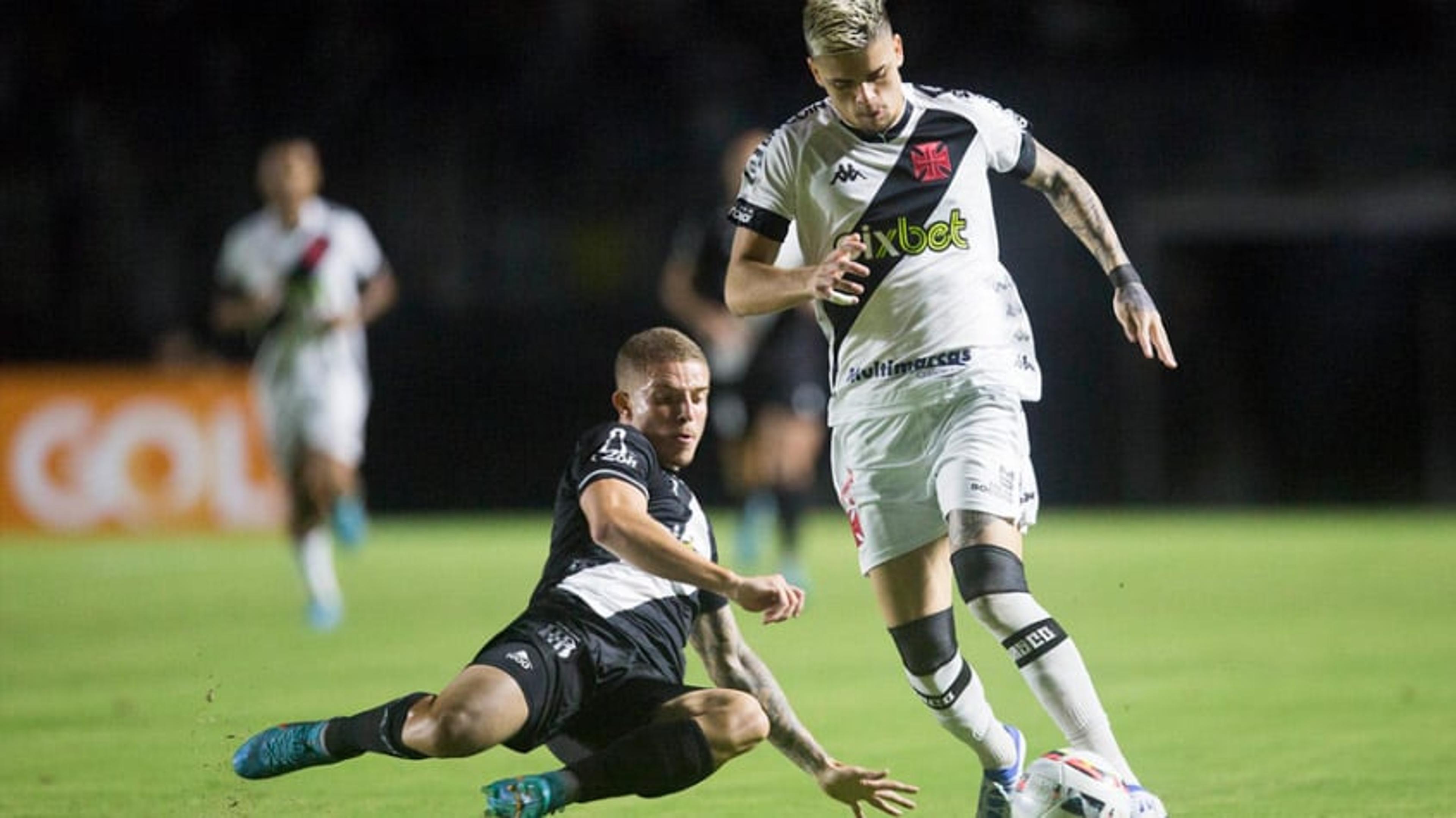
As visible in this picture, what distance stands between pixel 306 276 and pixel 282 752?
698 centimetres

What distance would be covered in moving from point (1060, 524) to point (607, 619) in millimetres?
14189

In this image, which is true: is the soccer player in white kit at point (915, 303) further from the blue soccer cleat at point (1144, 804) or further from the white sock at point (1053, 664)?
the blue soccer cleat at point (1144, 804)

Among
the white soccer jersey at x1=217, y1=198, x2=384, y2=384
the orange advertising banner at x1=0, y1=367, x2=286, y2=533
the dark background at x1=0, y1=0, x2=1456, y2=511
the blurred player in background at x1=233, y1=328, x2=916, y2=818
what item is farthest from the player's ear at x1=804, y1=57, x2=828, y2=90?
the dark background at x1=0, y1=0, x2=1456, y2=511

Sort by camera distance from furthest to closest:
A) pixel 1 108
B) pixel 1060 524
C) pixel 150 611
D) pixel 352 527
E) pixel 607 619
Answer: pixel 1 108
pixel 1060 524
pixel 352 527
pixel 150 611
pixel 607 619

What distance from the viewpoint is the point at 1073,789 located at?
4.98m

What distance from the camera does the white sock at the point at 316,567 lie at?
11.7 m

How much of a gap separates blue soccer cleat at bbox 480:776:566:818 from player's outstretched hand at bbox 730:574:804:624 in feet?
2.62

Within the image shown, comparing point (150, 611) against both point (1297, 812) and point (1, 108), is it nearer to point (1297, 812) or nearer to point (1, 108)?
point (1297, 812)

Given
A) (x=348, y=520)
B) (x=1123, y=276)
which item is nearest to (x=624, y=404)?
(x=1123, y=276)

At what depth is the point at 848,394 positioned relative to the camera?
582 centimetres

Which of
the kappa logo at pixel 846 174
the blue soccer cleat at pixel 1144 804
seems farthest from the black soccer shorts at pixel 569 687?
the kappa logo at pixel 846 174

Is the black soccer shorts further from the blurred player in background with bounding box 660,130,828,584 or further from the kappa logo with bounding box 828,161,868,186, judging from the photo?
the blurred player in background with bounding box 660,130,828,584

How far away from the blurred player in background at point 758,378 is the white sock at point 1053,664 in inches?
276

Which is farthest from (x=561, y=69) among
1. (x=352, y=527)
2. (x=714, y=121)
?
(x=352, y=527)
